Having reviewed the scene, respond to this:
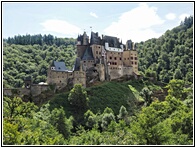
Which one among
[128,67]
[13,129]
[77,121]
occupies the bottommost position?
[77,121]

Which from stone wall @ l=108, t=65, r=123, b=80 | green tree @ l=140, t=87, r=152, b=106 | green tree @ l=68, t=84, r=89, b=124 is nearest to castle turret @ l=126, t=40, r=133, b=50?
stone wall @ l=108, t=65, r=123, b=80

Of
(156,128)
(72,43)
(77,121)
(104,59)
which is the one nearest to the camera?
(156,128)

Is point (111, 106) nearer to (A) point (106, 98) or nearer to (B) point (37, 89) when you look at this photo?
(A) point (106, 98)

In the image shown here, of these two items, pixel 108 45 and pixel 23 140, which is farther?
pixel 108 45

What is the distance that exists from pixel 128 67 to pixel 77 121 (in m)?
24.5

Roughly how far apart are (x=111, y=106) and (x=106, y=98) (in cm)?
227

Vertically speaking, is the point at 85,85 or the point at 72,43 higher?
the point at 72,43

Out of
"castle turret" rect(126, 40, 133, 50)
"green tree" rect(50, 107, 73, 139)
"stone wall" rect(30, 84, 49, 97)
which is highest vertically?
"castle turret" rect(126, 40, 133, 50)

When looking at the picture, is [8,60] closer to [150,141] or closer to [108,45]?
[108,45]

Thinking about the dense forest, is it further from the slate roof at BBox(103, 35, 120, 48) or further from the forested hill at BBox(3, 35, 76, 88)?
the slate roof at BBox(103, 35, 120, 48)

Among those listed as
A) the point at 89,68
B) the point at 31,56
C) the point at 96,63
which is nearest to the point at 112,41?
the point at 96,63

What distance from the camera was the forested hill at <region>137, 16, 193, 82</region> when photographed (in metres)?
118

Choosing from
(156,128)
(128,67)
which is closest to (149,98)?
(128,67)

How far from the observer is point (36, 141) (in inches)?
1159
